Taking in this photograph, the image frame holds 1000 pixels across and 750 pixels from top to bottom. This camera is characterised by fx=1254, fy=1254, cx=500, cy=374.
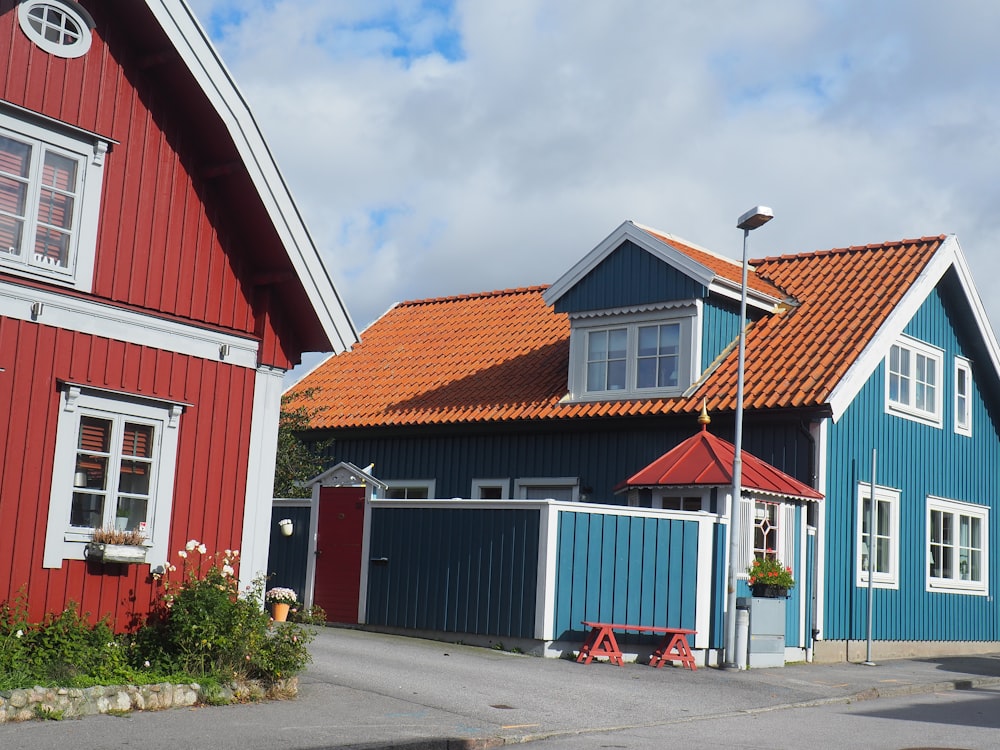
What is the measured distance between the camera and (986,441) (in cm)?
2500

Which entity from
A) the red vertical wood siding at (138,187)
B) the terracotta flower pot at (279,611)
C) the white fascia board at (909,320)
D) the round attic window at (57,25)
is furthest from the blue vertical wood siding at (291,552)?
the round attic window at (57,25)

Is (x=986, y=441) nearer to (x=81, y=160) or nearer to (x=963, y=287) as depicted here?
(x=963, y=287)

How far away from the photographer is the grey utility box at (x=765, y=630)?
17844 mm

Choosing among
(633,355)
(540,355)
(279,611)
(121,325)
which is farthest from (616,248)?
(121,325)

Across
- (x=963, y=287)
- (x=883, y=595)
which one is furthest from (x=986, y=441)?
(x=883, y=595)

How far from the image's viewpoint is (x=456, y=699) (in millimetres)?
12812

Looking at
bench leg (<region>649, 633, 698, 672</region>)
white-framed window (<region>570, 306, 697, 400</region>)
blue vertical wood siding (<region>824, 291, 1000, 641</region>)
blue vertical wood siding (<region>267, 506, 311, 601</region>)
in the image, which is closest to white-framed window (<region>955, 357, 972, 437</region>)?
blue vertical wood siding (<region>824, 291, 1000, 641</region>)

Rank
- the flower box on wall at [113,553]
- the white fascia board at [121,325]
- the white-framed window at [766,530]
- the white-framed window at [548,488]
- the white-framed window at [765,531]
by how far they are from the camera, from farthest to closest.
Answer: the white-framed window at [548,488] < the white-framed window at [766,530] < the white-framed window at [765,531] < the flower box on wall at [113,553] < the white fascia board at [121,325]

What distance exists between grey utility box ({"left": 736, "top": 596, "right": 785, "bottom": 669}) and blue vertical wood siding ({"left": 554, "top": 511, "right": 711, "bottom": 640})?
76cm

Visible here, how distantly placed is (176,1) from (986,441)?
18672 mm

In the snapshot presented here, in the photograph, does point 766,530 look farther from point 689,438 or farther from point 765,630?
point 689,438

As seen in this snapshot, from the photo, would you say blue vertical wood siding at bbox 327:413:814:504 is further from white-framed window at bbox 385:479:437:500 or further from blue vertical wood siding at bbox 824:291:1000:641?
blue vertical wood siding at bbox 824:291:1000:641

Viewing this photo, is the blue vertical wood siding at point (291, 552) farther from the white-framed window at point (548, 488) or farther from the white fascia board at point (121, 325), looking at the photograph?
the white fascia board at point (121, 325)

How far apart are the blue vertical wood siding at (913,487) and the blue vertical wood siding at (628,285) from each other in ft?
11.7
